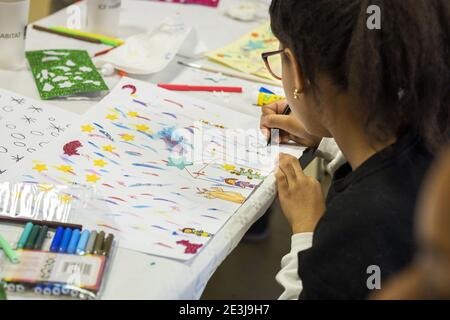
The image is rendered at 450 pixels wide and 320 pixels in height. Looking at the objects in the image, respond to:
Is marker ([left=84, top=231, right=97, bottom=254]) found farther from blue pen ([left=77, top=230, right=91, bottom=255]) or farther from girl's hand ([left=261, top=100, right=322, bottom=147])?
girl's hand ([left=261, top=100, right=322, bottom=147])

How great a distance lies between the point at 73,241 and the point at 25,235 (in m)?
0.06

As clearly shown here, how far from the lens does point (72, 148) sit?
0.87 meters

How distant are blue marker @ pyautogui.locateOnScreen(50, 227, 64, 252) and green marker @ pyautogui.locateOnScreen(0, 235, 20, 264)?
0.04m

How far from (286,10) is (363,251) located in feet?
1.05

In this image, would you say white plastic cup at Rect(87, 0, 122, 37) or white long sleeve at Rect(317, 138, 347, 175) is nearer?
white long sleeve at Rect(317, 138, 347, 175)

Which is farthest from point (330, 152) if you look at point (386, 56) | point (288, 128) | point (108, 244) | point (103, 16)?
point (103, 16)

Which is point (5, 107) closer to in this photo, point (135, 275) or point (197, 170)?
point (197, 170)

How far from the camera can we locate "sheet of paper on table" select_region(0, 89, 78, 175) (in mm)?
855

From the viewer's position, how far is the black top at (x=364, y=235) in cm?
68

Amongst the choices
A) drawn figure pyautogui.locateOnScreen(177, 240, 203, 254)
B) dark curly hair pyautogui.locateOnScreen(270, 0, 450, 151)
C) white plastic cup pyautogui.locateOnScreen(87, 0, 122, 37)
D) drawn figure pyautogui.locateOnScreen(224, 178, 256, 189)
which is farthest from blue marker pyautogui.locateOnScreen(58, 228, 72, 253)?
white plastic cup pyautogui.locateOnScreen(87, 0, 122, 37)

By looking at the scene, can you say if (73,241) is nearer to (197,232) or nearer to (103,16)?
(197,232)

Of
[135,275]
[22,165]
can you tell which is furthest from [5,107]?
[135,275]

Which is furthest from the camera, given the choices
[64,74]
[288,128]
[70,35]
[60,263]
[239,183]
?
[70,35]

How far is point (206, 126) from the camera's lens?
98cm
